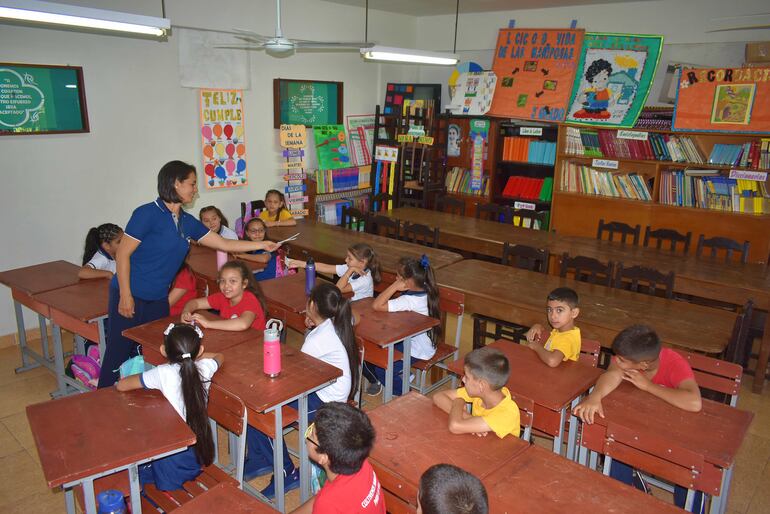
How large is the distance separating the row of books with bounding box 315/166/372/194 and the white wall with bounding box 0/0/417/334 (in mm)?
666

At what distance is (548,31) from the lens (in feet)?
21.7

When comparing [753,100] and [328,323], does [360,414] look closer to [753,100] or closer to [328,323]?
[328,323]

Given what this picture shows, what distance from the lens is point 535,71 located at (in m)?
6.68

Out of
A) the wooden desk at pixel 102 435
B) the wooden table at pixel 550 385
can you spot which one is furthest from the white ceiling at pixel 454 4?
→ the wooden desk at pixel 102 435

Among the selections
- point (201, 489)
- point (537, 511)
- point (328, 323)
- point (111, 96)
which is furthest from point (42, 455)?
point (111, 96)

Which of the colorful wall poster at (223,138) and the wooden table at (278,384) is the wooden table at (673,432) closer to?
the wooden table at (278,384)

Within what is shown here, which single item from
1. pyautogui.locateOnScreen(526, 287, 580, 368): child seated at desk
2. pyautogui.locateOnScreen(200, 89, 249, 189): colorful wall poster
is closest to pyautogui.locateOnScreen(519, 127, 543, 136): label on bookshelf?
pyautogui.locateOnScreen(200, 89, 249, 189): colorful wall poster

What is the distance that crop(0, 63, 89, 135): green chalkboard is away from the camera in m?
4.41

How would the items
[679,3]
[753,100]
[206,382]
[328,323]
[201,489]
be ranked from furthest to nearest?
1. [679,3]
2. [753,100]
3. [328,323]
4. [206,382]
5. [201,489]

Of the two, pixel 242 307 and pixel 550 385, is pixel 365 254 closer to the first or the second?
pixel 242 307

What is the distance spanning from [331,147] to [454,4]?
7.37 ft

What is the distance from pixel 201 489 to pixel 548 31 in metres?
6.25

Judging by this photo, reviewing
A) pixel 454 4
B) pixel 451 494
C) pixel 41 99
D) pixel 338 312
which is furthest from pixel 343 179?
pixel 451 494

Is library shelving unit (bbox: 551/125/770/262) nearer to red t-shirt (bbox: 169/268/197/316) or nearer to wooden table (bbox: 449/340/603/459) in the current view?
wooden table (bbox: 449/340/603/459)
